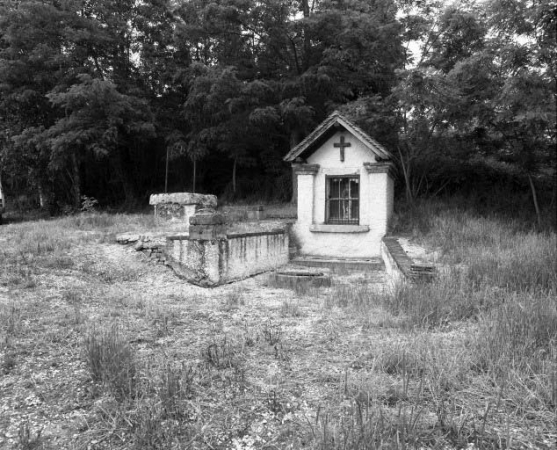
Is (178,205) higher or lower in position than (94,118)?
lower


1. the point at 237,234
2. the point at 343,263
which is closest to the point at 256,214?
the point at 343,263

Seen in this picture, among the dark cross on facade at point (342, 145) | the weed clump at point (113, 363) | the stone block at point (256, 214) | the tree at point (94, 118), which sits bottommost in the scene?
the weed clump at point (113, 363)

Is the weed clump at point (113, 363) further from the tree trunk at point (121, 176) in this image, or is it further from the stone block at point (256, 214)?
the tree trunk at point (121, 176)

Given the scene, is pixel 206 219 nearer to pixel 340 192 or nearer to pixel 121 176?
pixel 340 192

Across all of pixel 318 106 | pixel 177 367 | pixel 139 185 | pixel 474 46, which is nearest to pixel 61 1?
pixel 139 185

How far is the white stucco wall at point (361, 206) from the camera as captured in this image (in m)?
11.2

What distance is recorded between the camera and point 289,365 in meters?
4.02

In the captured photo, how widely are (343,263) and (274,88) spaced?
750 centimetres

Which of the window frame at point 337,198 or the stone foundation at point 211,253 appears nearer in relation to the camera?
the stone foundation at point 211,253

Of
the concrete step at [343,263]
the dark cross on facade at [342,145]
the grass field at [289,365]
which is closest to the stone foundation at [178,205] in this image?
the concrete step at [343,263]

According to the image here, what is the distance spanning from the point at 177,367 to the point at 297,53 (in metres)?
14.5

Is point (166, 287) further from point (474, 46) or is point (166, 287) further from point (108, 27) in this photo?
point (108, 27)

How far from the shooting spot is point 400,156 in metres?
14.2

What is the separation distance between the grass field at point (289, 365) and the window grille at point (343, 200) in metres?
4.54
